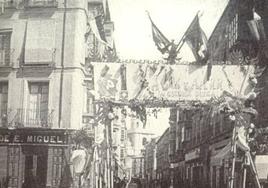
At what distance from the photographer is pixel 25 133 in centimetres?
1248

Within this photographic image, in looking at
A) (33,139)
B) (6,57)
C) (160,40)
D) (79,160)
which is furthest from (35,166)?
(160,40)

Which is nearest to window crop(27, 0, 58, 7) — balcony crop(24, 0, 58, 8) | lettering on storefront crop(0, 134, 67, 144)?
balcony crop(24, 0, 58, 8)

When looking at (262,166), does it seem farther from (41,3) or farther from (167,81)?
(41,3)

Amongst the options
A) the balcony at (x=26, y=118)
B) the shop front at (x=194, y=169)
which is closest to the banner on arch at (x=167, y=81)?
the balcony at (x=26, y=118)

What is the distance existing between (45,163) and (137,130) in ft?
180

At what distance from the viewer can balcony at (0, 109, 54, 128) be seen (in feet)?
39.1

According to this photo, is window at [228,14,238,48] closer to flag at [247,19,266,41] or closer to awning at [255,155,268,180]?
flag at [247,19,266,41]

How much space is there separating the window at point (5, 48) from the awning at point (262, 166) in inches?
255

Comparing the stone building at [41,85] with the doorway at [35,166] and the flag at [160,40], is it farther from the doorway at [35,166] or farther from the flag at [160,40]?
the flag at [160,40]

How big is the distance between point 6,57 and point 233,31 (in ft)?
22.7

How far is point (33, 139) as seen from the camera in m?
12.6

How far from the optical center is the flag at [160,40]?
9812 mm

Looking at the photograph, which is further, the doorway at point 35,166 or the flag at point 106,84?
the doorway at point 35,166

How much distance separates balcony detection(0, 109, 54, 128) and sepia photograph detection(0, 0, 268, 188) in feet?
0.08
